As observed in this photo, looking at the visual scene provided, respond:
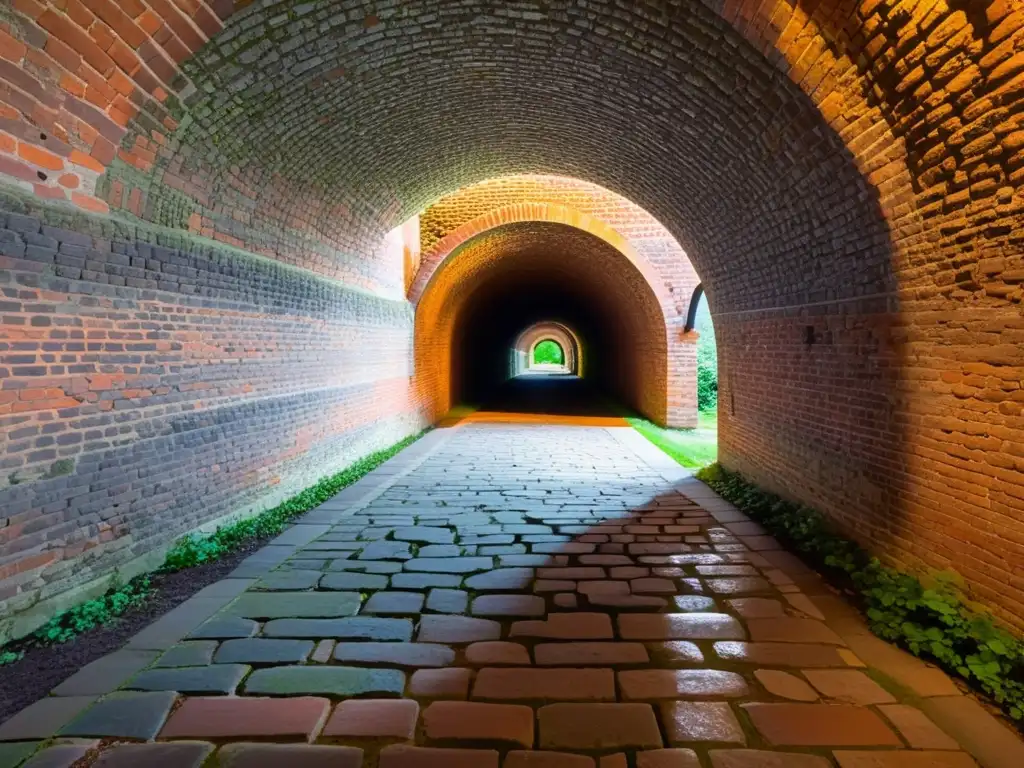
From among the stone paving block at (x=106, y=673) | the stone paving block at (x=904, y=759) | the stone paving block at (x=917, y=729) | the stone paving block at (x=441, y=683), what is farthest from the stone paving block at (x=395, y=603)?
the stone paving block at (x=917, y=729)

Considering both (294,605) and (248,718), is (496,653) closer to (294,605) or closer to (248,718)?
(248,718)

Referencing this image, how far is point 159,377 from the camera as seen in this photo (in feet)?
15.8

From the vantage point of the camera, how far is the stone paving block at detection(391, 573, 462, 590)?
4344 mm

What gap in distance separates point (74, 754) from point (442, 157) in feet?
24.8

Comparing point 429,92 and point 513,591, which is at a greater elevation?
point 429,92

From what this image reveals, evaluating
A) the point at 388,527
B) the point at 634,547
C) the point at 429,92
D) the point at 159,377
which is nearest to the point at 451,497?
the point at 388,527

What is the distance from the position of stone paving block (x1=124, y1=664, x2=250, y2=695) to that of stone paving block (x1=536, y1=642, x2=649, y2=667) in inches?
64.7

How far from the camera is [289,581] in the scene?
4.48 metres

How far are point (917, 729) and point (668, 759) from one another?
3.95ft

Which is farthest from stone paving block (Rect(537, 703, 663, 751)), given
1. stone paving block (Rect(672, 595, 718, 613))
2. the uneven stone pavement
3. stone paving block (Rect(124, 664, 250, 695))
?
stone paving block (Rect(124, 664, 250, 695))

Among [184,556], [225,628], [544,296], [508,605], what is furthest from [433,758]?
[544,296]

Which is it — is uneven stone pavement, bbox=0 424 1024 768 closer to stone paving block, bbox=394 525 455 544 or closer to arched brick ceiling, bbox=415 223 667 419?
stone paving block, bbox=394 525 455 544

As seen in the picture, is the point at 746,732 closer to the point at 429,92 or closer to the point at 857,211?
the point at 857,211

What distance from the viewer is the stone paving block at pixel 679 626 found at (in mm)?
3562
